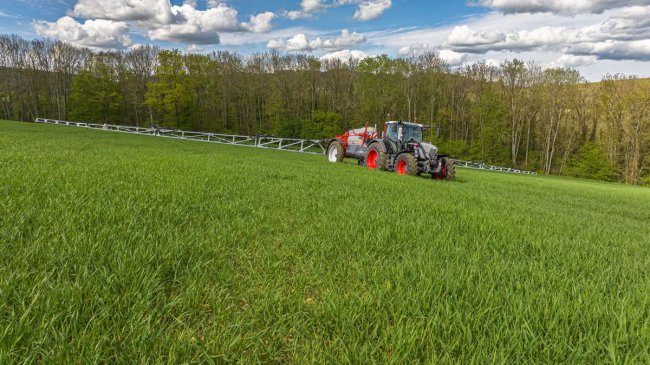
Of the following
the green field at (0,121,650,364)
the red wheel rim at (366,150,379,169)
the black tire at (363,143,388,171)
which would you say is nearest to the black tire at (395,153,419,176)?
the black tire at (363,143,388,171)

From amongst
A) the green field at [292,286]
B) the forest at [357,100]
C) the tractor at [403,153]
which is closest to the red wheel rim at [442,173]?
the tractor at [403,153]

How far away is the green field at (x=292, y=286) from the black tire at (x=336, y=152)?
14.0m

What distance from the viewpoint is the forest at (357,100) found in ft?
141

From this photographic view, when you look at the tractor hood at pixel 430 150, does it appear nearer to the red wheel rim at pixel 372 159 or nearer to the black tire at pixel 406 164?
the black tire at pixel 406 164

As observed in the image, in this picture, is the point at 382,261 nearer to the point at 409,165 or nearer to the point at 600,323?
the point at 600,323

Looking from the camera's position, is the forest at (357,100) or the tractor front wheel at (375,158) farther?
the forest at (357,100)

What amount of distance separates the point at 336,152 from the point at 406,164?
21.9 feet

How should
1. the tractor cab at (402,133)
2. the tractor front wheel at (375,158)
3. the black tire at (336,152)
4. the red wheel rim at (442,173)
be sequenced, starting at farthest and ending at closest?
the black tire at (336,152) → the tractor cab at (402,133) → the tractor front wheel at (375,158) → the red wheel rim at (442,173)

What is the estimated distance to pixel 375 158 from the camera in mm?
14859

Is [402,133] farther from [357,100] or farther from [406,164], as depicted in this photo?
[357,100]

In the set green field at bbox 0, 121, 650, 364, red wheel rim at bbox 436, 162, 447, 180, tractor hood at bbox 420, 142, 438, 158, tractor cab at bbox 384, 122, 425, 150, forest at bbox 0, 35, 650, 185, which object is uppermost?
forest at bbox 0, 35, 650, 185

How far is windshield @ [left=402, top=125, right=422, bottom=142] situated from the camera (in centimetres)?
1420

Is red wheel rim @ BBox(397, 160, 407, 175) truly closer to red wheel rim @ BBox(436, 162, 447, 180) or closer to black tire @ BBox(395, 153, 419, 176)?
black tire @ BBox(395, 153, 419, 176)

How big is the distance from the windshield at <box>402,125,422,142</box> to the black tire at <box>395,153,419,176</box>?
61.8 inches
